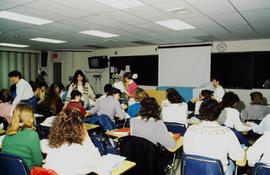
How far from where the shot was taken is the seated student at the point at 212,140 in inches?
90.6

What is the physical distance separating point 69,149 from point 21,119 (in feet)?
2.91

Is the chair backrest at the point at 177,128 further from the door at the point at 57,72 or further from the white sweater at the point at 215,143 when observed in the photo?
the door at the point at 57,72

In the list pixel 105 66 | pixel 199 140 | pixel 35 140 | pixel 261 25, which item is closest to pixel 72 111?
pixel 35 140

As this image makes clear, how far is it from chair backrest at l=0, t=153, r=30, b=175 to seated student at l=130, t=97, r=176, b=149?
4.44ft

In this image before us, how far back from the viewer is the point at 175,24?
5305 millimetres

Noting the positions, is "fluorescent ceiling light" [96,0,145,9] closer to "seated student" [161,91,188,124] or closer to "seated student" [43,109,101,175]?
"seated student" [161,91,188,124]

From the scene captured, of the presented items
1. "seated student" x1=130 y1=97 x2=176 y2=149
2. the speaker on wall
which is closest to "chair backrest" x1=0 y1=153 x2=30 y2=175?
"seated student" x1=130 y1=97 x2=176 y2=149

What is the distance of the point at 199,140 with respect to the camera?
7.88ft

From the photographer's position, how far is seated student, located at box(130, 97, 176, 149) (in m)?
2.85

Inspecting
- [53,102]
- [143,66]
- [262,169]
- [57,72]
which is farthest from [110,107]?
[57,72]

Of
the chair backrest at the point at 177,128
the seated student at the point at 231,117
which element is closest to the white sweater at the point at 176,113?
the chair backrest at the point at 177,128

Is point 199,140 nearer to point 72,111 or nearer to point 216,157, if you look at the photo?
point 216,157

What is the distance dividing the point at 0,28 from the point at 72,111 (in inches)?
202

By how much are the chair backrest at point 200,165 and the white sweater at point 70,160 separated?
0.91 meters
